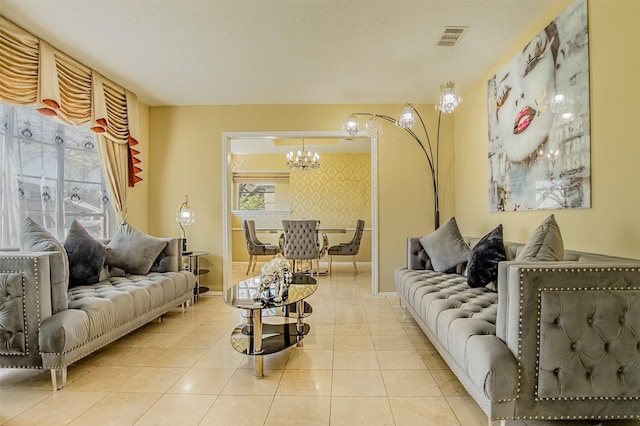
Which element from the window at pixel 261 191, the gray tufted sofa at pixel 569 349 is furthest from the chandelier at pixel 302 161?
the gray tufted sofa at pixel 569 349

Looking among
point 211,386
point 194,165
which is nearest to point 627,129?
point 211,386

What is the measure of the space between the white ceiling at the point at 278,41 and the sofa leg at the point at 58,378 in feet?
8.14

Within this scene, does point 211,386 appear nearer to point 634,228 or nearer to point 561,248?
point 561,248

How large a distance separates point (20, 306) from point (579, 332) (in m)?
2.95

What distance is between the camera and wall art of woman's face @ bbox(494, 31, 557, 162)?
2492mm

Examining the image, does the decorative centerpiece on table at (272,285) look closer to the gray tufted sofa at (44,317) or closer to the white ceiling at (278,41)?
the gray tufted sofa at (44,317)

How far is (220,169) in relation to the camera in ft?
15.3

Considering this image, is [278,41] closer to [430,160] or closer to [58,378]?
[430,160]

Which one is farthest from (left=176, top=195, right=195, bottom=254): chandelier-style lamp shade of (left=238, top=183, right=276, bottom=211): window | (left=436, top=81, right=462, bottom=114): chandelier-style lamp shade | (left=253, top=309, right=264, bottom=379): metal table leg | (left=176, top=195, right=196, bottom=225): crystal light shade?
(left=238, top=183, right=276, bottom=211): window

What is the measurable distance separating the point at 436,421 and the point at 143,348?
224 cm

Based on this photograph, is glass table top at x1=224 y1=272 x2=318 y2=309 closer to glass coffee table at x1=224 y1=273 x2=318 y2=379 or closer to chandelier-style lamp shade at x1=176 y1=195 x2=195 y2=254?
glass coffee table at x1=224 y1=273 x2=318 y2=379

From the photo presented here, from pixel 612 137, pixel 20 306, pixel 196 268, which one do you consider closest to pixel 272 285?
pixel 20 306

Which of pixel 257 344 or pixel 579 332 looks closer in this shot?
pixel 579 332

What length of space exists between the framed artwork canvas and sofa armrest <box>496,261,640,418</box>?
839mm
